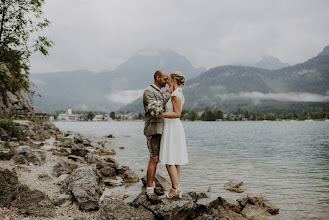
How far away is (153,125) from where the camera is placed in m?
6.98

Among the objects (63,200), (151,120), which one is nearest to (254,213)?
(151,120)

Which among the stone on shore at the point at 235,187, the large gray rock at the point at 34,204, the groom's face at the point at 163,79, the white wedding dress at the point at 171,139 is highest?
the groom's face at the point at 163,79

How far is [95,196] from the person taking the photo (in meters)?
8.37

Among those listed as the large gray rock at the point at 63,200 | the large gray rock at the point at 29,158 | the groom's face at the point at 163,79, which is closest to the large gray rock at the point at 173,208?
the large gray rock at the point at 63,200

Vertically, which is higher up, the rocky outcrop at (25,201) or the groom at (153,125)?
the groom at (153,125)

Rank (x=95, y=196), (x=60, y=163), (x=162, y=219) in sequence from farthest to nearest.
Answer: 1. (x=60, y=163)
2. (x=95, y=196)
3. (x=162, y=219)

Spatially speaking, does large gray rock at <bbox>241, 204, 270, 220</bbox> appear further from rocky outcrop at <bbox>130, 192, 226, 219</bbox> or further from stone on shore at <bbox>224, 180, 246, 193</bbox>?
stone on shore at <bbox>224, 180, 246, 193</bbox>

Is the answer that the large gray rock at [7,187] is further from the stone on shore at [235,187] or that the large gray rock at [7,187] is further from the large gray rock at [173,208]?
the stone on shore at [235,187]

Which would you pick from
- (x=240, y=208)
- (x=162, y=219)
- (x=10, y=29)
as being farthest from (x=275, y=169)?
(x=10, y=29)

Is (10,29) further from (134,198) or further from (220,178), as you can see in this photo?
(220,178)

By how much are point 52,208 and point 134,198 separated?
90.9 inches

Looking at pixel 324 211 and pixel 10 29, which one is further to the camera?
pixel 10 29

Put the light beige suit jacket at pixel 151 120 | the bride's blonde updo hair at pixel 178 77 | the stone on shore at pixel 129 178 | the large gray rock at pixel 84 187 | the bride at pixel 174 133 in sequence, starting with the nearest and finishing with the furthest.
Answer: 1. the light beige suit jacket at pixel 151 120
2. the bride at pixel 174 133
3. the bride's blonde updo hair at pixel 178 77
4. the large gray rock at pixel 84 187
5. the stone on shore at pixel 129 178

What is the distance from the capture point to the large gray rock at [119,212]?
20.6ft
